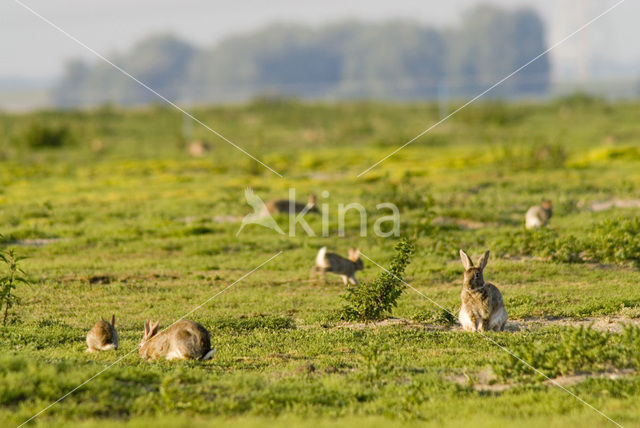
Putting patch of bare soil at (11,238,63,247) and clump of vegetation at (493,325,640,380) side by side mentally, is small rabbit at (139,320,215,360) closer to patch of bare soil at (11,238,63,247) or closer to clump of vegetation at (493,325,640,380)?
clump of vegetation at (493,325,640,380)

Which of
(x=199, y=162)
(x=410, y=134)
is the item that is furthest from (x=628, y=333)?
(x=410, y=134)

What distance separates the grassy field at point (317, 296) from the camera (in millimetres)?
8000

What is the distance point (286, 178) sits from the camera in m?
30.9

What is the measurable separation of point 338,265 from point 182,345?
5.28 m

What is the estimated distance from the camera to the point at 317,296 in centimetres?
1397

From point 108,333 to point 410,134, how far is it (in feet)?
142

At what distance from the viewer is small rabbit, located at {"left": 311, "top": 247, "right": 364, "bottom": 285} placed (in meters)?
14.4

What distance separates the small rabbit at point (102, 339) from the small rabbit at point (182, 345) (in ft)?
1.75

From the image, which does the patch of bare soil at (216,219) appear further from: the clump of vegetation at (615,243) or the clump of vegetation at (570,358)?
the clump of vegetation at (570,358)

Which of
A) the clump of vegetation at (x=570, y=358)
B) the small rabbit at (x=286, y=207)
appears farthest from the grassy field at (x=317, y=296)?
the small rabbit at (x=286, y=207)

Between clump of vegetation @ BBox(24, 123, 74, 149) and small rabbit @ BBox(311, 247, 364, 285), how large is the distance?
113ft

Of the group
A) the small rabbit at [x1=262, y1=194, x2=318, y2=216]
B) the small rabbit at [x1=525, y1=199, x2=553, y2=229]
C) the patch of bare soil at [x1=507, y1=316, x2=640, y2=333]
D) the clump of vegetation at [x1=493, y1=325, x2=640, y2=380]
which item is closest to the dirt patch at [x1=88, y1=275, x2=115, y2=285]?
the small rabbit at [x1=262, y1=194, x2=318, y2=216]

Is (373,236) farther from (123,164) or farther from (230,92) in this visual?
(230,92)

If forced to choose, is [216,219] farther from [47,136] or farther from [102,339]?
[47,136]
